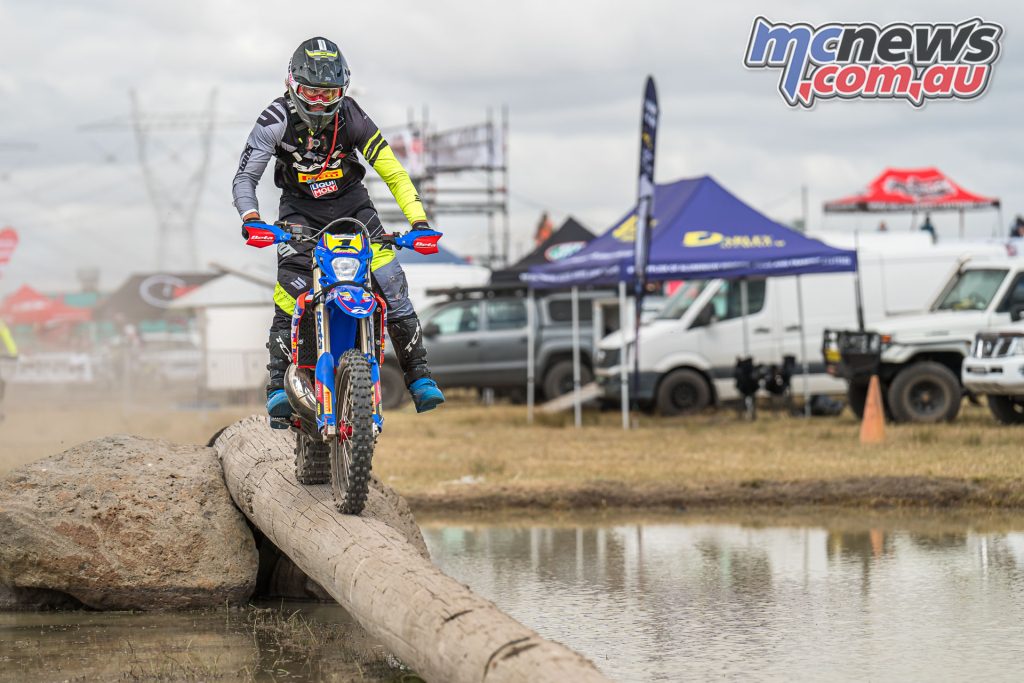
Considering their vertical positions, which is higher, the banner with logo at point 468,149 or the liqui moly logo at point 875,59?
the banner with logo at point 468,149

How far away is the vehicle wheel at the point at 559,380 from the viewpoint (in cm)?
2414

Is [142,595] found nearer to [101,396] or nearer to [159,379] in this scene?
[101,396]

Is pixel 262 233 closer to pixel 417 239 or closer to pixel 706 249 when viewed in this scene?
pixel 417 239

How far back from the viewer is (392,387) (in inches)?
968

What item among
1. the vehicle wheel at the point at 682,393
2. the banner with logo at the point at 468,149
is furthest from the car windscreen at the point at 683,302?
the banner with logo at the point at 468,149

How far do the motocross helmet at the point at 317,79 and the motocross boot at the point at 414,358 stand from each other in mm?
1120

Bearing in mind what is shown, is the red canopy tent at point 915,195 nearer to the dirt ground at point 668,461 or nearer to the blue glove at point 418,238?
the dirt ground at point 668,461

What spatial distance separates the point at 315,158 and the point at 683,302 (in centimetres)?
1498

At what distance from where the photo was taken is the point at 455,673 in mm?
4625

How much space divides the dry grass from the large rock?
4.23m

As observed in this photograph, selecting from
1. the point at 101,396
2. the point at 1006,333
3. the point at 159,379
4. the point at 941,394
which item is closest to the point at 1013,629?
the point at 1006,333

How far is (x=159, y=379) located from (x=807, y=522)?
2514 centimetres

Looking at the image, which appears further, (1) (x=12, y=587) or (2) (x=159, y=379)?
(2) (x=159, y=379)

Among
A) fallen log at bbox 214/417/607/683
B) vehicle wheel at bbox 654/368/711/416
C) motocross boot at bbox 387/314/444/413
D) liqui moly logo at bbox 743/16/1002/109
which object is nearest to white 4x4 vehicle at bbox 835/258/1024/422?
vehicle wheel at bbox 654/368/711/416
